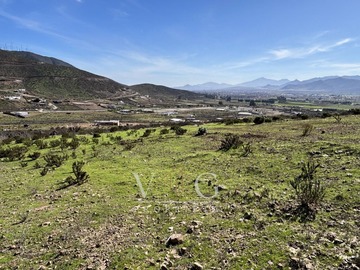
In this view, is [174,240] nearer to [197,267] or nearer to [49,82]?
[197,267]

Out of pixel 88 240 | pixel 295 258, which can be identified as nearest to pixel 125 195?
pixel 88 240

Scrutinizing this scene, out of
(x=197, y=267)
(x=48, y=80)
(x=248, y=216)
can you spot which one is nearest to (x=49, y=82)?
(x=48, y=80)

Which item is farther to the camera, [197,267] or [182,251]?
[182,251]

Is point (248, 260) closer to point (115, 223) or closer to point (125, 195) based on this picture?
point (115, 223)

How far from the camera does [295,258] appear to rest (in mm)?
4875

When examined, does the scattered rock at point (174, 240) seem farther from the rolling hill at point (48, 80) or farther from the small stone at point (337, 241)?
the rolling hill at point (48, 80)

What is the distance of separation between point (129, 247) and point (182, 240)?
3.57 ft

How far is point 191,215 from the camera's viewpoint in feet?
22.8

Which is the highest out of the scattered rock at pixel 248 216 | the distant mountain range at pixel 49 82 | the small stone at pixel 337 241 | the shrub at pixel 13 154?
the distant mountain range at pixel 49 82

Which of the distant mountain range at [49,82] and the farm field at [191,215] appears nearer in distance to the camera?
the farm field at [191,215]

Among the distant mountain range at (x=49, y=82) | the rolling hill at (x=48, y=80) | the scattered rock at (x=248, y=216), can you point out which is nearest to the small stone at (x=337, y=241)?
the scattered rock at (x=248, y=216)

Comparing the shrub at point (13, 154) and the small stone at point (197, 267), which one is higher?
the small stone at point (197, 267)

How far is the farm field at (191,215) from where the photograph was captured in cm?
523

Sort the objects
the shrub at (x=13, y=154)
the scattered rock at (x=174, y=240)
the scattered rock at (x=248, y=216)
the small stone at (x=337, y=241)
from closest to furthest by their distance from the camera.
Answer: the small stone at (x=337, y=241) < the scattered rock at (x=174, y=240) < the scattered rock at (x=248, y=216) < the shrub at (x=13, y=154)
